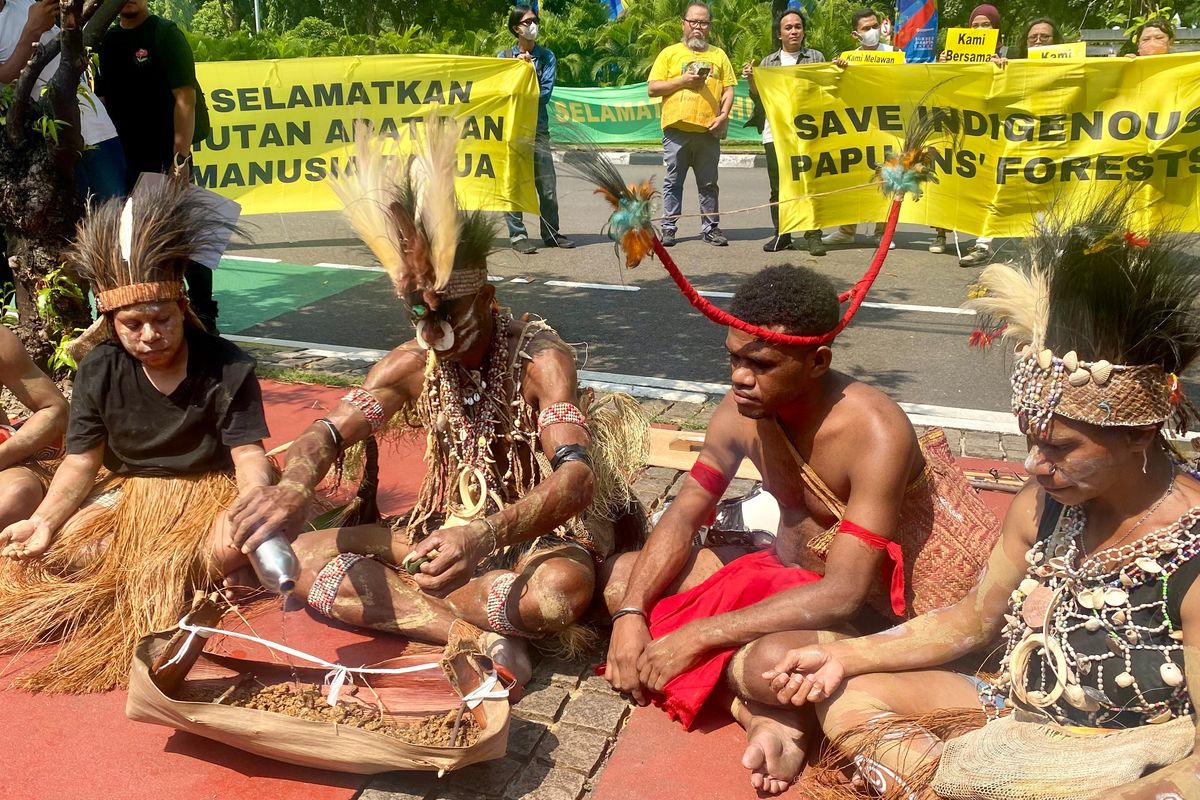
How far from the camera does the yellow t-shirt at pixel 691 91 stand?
31.7ft

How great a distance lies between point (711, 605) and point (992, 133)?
6414mm

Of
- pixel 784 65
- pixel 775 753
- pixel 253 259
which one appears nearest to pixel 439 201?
pixel 775 753

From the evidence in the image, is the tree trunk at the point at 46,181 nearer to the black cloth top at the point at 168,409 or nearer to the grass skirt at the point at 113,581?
the black cloth top at the point at 168,409

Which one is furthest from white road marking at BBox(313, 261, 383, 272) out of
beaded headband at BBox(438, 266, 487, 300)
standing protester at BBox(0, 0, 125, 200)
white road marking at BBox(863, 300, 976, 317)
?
beaded headband at BBox(438, 266, 487, 300)

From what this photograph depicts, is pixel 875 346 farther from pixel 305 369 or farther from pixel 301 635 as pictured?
pixel 301 635

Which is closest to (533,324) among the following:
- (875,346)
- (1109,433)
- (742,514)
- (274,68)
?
(742,514)

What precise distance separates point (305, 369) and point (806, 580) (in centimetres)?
420

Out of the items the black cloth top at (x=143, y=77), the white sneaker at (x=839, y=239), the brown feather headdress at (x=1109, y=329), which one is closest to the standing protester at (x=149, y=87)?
the black cloth top at (x=143, y=77)

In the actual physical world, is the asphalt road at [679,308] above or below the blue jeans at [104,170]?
below

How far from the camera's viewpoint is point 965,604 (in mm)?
2863

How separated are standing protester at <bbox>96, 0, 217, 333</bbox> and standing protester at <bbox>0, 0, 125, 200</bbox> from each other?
436mm

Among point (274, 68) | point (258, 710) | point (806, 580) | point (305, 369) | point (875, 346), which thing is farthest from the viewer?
point (274, 68)

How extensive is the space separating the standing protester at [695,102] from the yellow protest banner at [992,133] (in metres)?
0.72

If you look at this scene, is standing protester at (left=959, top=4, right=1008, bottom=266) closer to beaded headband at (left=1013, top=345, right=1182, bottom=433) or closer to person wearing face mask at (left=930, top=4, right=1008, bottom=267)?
person wearing face mask at (left=930, top=4, right=1008, bottom=267)
